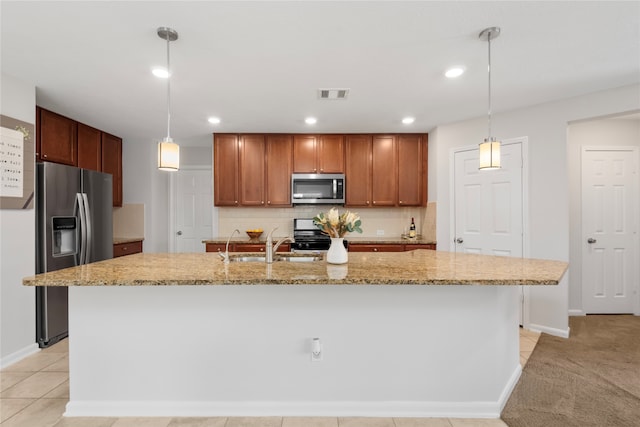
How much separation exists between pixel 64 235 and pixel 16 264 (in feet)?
1.66

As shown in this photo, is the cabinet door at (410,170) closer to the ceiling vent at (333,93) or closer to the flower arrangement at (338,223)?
the ceiling vent at (333,93)

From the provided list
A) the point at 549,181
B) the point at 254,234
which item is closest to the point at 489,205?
the point at 549,181

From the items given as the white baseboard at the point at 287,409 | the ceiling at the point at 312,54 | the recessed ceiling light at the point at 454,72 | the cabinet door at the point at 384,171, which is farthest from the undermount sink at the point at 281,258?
the cabinet door at the point at 384,171

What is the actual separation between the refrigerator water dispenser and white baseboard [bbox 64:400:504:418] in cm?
169

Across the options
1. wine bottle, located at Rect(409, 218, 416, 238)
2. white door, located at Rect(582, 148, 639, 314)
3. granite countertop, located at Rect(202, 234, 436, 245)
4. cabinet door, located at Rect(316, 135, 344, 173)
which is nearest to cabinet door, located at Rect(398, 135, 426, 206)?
wine bottle, located at Rect(409, 218, 416, 238)

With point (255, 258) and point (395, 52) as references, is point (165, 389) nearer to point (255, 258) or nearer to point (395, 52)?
point (255, 258)

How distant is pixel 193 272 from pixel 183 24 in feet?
4.74

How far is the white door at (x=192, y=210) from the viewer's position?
5270 millimetres

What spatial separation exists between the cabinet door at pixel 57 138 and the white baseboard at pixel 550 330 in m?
5.29

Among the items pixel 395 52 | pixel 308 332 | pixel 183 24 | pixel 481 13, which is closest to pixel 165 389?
pixel 308 332

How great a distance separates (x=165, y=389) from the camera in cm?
→ 203

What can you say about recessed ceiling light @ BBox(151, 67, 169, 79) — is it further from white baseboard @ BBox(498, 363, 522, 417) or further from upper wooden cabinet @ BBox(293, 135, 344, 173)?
white baseboard @ BBox(498, 363, 522, 417)

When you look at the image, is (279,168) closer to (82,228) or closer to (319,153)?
(319,153)

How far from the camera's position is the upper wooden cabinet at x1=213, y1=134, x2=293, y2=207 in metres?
4.53
